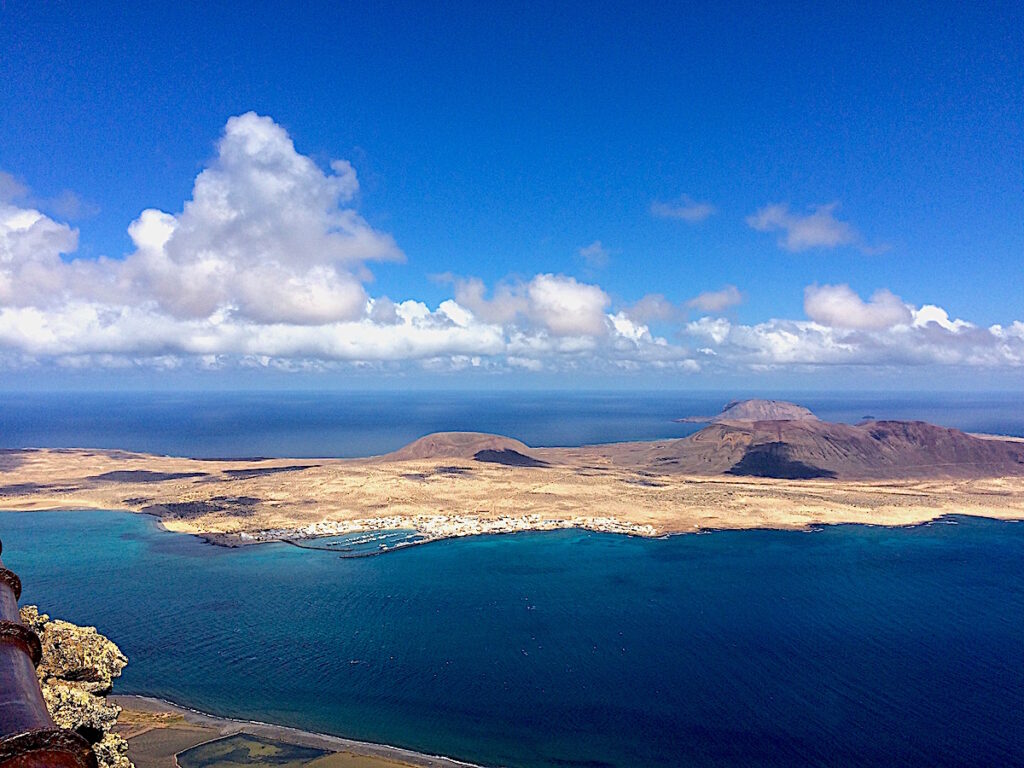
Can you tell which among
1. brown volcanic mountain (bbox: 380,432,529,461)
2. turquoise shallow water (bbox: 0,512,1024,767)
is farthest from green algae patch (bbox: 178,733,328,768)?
A: brown volcanic mountain (bbox: 380,432,529,461)

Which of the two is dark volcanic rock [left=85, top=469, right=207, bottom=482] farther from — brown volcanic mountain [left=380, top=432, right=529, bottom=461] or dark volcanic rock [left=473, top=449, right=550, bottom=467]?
dark volcanic rock [left=473, top=449, right=550, bottom=467]

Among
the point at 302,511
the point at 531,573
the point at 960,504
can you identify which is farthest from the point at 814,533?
the point at 302,511

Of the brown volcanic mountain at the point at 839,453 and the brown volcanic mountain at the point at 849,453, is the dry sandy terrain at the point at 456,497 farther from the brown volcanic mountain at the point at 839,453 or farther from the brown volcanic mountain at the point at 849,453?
the brown volcanic mountain at the point at 849,453

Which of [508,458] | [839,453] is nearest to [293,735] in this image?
[508,458]

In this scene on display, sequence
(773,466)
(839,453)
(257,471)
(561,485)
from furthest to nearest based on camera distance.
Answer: (839,453) < (773,466) < (257,471) < (561,485)

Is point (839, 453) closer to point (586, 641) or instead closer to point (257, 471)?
point (586, 641)

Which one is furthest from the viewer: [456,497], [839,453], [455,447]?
[455,447]

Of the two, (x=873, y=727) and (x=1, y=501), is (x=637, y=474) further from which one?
(x=1, y=501)

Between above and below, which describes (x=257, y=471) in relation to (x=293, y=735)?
above
